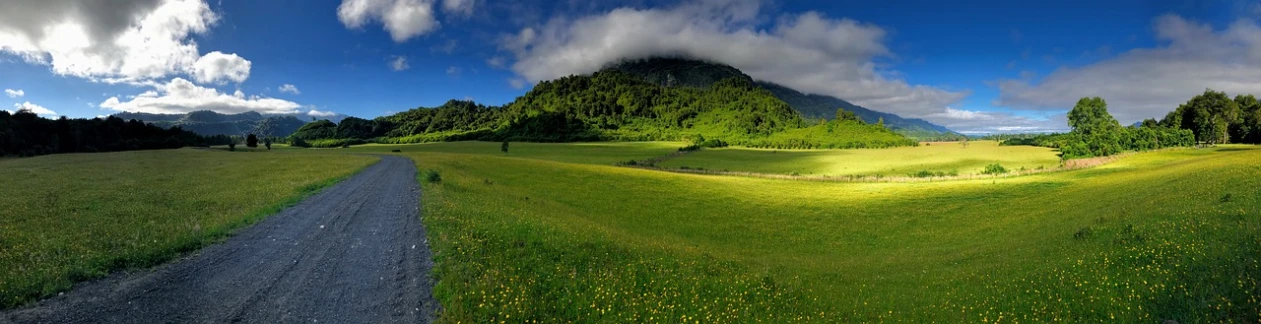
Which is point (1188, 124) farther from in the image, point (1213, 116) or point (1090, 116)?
point (1090, 116)

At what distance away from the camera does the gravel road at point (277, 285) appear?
9.47 m

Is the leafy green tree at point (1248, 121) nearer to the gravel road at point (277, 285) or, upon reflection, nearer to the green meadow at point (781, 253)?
the green meadow at point (781, 253)

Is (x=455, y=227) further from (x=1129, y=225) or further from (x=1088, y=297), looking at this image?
(x=1129, y=225)

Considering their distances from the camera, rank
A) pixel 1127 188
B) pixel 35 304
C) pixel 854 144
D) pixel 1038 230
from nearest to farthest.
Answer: pixel 35 304 → pixel 1038 230 → pixel 1127 188 → pixel 854 144

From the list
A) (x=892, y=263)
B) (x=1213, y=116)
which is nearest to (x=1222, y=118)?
(x=1213, y=116)

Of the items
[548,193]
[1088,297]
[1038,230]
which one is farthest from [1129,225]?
[548,193]

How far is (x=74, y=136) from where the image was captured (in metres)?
87.2

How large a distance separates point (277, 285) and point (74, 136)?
125 m

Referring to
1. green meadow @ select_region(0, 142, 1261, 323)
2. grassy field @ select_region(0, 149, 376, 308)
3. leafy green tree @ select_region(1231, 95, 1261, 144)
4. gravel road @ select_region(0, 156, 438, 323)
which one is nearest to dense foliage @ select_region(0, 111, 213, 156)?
grassy field @ select_region(0, 149, 376, 308)

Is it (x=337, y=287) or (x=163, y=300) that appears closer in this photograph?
(x=163, y=300)

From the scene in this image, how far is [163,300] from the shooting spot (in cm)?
1027

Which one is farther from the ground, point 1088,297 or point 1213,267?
point 1213,267

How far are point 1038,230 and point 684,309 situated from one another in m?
21.8

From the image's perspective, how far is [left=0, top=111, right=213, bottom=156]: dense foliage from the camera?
72688mm
